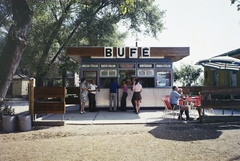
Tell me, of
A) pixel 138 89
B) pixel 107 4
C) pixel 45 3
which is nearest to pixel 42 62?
pixel 107 4

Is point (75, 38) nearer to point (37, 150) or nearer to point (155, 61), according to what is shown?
point (155, 61)

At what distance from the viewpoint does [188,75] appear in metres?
30.4

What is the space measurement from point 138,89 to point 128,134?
4.24 m

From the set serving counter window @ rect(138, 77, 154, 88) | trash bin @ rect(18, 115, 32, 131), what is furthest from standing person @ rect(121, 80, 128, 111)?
trash bin @ rect(18, 115, 32, 131)

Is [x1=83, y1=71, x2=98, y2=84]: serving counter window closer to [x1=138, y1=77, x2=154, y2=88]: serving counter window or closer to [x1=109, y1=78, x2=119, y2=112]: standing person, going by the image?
[x1=109, y1=78, x2=119, y2=112]: standing person

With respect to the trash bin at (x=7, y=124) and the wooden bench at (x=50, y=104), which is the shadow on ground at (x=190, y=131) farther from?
the trash bin at (x=7, y=124)

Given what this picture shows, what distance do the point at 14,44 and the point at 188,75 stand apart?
87.4ft

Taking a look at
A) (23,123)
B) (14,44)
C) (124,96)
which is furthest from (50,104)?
(124,96)

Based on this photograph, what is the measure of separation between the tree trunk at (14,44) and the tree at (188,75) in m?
26.1

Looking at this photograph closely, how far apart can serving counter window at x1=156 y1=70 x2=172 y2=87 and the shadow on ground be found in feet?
15.2

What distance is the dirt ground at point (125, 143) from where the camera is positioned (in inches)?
171

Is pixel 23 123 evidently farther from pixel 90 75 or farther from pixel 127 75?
pixel 127 75

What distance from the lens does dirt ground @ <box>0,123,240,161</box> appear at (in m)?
4.36

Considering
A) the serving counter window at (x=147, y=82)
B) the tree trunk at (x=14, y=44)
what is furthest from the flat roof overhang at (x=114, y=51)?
the tree trunk at (x=14, y=44)
